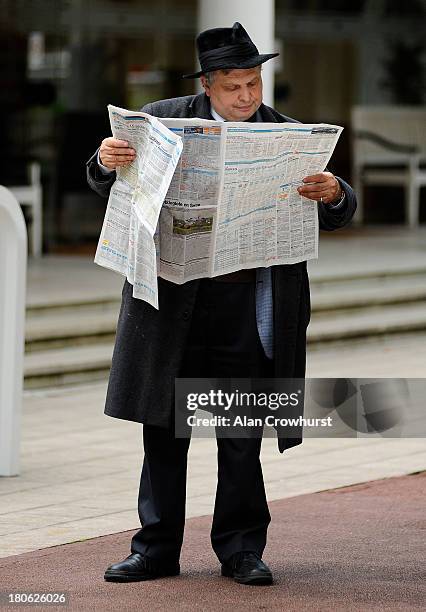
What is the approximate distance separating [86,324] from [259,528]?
5.63 meters

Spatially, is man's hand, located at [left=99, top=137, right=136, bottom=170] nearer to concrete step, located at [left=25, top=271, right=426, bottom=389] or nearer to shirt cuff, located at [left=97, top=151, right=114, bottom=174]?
shirt cuff, located at [left=97, top=151, right=114, bottom=174]

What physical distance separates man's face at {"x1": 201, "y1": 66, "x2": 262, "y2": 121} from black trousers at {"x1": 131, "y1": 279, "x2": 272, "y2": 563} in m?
0.56

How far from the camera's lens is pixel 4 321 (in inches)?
281

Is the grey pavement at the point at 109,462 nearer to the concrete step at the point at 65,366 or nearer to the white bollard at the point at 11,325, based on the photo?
the concrete step at the point at 65,366

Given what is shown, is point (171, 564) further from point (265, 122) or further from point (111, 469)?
point (111, 469)

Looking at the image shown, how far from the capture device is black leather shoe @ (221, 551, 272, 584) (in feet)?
16.9

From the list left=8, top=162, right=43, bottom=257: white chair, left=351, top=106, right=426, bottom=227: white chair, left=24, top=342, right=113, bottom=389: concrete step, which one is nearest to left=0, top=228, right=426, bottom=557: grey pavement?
left=24, top=342, right=113, bottom=389: concrete step

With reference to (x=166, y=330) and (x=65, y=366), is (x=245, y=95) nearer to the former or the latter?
(x=166, y=330)

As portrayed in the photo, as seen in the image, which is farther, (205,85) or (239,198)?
(205,85)

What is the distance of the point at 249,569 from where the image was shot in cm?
516

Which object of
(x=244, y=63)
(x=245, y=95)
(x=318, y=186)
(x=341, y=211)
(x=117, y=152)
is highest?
(x=244, y=63)

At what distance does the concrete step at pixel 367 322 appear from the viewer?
11.6 m

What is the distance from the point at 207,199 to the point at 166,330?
0.48 m

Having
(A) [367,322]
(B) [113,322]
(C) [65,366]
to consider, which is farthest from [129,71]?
(C) [65,366]
